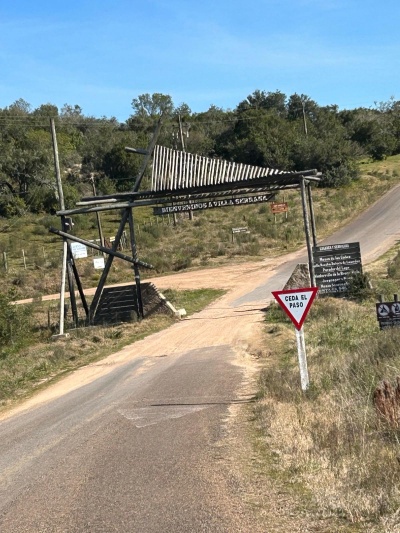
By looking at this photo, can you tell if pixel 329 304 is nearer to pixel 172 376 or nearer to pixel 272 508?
pixel 172 376

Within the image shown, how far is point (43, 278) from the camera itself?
4106cm

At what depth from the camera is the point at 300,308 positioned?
9703 mm

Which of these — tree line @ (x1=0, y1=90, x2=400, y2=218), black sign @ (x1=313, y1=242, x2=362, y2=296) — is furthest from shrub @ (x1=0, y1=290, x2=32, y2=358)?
tree line @ (x1=0, y1=90, x2=400, y2=218)

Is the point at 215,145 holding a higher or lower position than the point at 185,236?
higher

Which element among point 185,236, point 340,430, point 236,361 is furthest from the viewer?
point 185,236

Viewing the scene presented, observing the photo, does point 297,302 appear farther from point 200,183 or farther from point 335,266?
point 335,266

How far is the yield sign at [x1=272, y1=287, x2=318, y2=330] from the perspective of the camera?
9641mm

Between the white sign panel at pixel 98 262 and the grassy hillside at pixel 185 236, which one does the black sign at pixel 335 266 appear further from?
the white sign panel at pixel 98 262

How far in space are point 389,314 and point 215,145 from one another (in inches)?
2607

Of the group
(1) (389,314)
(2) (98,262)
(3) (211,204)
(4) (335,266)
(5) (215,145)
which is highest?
(5) (215,145)

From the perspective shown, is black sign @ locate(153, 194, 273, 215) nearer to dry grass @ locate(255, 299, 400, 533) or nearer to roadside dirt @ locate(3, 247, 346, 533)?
roadside dirt @ locate(3, 247, 346, 533)

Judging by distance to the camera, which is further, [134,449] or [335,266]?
[335,266]

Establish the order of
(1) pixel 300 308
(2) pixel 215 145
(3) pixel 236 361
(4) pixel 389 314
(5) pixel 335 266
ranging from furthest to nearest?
(2) pixel 215 145 < (5) pixel 335 266 < (3) pixel 236 361 < (4) pixel 389 314 < (1) pixel 300 308

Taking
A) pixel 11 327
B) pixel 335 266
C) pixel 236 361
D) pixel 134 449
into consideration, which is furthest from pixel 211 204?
pixel 134 449
